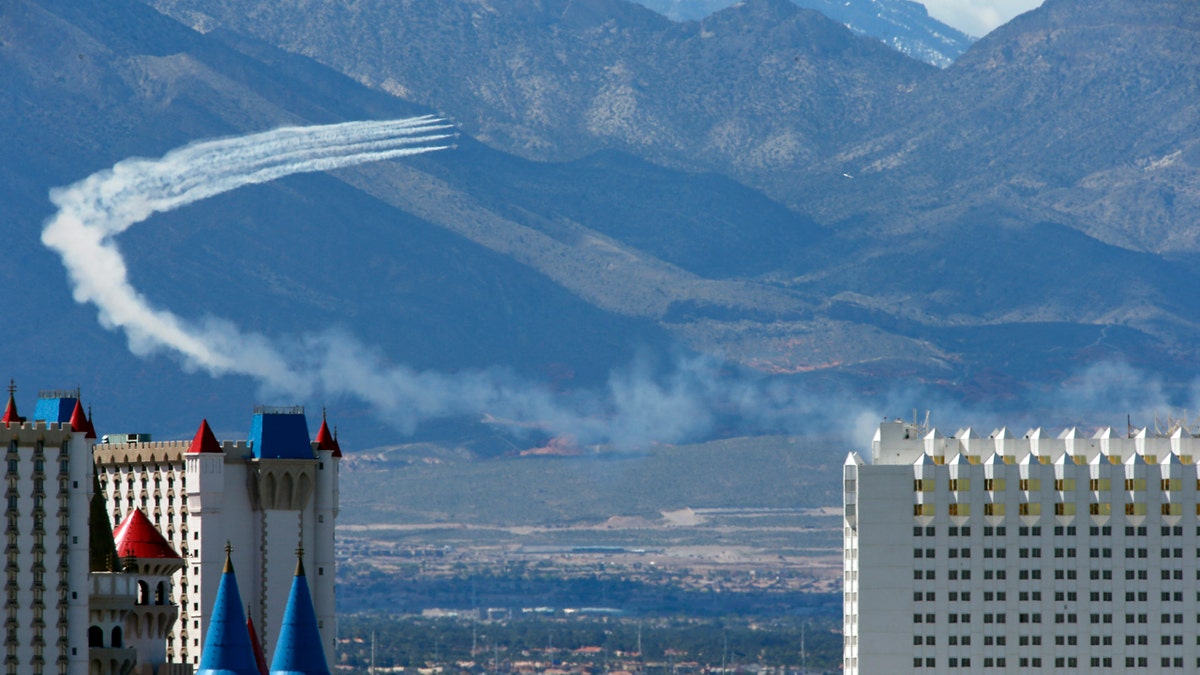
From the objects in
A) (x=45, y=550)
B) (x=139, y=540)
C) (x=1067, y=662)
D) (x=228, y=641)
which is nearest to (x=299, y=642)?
(x=228, y=641)

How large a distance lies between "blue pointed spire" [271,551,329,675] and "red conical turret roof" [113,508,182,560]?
19.7m

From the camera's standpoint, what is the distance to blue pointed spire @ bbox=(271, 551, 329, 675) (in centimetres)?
16325

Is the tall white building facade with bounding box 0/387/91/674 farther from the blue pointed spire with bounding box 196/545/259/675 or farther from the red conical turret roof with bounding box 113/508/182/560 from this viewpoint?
the red conical turret roof with bounding box 113/508/182/560

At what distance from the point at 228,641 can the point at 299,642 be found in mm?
4252

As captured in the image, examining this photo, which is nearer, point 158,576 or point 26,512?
point 26,512

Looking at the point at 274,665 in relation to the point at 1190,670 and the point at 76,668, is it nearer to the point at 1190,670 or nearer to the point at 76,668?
the point at 76,668

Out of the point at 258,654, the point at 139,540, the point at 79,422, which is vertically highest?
the point at 79,422

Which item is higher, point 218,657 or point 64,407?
point 64,407

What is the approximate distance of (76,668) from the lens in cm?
16738

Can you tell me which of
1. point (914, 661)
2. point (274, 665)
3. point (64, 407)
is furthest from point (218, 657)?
point (914, 661)

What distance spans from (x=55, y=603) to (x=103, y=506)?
11.5 meters

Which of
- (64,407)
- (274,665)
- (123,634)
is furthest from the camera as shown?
(64,407)

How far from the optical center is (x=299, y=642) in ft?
539

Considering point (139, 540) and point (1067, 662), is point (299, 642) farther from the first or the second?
point (1067, 662)
